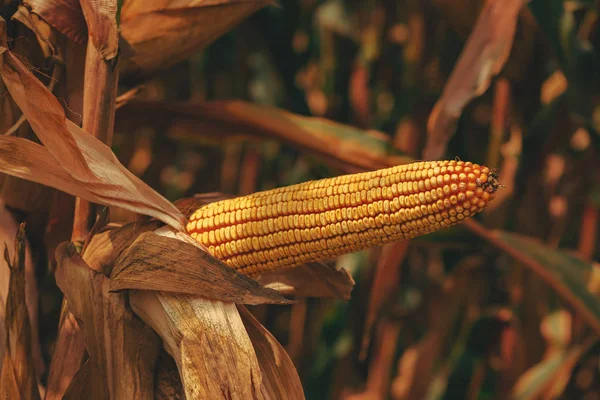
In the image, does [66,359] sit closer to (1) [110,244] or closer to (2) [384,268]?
(1) [110,244]

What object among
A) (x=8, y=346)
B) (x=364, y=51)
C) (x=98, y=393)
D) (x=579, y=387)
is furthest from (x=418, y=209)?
(x=579, y=387)

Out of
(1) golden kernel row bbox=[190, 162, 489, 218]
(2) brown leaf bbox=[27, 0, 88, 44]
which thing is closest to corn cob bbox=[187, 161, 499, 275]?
(1) golden kernel row bbox=[190, 162, 489, 218]

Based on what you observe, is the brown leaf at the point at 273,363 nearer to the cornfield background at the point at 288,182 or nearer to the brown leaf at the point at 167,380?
the cornfield background at the point at 288,182

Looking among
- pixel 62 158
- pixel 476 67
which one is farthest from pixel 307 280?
pixel 476 67

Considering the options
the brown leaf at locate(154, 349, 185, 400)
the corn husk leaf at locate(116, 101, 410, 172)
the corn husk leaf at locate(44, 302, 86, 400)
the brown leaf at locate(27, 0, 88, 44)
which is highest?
the brown leaf at locate(27, 0, 88, 44)

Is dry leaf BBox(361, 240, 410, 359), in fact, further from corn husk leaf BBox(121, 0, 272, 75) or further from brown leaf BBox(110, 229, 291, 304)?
brown leaf BBox(110, 229, 291, 304)

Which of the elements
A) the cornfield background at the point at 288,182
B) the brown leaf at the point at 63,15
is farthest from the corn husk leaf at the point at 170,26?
the brown leaf at the point at 63,15
